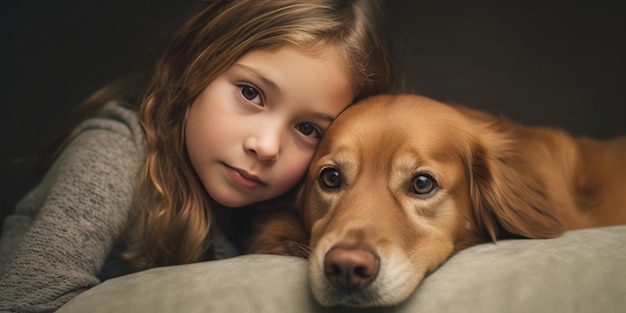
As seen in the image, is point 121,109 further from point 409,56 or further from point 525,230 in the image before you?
point 525,230

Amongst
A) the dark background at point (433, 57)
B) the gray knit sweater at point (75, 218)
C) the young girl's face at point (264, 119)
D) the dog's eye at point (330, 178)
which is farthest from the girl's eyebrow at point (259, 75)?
the dark background at point (433, 57)

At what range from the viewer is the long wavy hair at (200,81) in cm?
199

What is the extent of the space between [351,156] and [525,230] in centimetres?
55

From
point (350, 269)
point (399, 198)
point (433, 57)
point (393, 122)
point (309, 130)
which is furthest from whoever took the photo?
point (433, 57)

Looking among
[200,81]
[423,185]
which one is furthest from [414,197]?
[200,81]

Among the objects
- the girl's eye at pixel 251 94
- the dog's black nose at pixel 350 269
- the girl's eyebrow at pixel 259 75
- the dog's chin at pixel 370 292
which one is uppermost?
the girl's eyebrow at pixel 259 75

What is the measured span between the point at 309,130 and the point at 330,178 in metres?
0.26

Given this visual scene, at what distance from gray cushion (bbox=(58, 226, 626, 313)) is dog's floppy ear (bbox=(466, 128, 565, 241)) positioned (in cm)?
23

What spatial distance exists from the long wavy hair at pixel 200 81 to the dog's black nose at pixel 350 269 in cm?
79

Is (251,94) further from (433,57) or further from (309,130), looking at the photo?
(433,57)

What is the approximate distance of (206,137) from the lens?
77.1 inches

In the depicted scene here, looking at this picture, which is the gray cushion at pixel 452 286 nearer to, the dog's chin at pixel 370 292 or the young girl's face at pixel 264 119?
the dog's chin at pixel 370 292

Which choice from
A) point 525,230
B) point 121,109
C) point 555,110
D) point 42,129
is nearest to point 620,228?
point 525,230

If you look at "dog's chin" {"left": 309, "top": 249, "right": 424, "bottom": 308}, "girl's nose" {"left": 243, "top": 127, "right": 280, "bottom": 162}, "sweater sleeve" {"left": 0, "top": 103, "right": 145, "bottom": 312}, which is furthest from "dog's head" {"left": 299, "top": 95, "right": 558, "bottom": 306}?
"sweater sleeve" {"left": 0, "top": 103, "right": 145, "bottom": 312}
